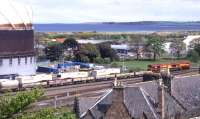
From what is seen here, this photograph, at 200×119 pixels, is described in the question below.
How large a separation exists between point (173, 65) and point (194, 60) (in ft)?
114

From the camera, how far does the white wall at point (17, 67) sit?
102 metres

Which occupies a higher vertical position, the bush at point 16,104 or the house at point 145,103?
the bush at point 16,104

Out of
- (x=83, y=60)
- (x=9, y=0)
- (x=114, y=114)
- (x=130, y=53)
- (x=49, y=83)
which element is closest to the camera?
(x=114, y=114)

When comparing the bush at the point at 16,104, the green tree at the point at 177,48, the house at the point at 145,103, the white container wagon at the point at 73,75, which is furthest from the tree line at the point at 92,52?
the bush at the point at 16,104

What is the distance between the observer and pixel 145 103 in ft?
129

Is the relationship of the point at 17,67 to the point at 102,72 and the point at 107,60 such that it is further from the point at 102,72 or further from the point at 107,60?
the point at 107,60

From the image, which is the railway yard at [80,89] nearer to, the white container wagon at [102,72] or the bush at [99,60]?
the white container wagon at [102,72]

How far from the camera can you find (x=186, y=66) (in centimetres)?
11338

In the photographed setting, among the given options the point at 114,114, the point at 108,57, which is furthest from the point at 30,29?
the point at 114,114

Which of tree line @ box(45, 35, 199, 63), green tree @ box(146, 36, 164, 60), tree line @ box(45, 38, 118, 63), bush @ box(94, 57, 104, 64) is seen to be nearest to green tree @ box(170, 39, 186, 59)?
tree line @ box(45, 35, 199, 63)

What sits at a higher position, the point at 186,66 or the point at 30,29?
the point at 30,29

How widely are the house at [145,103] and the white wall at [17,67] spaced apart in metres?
59.9

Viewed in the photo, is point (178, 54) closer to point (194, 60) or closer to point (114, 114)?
point (194, 60)

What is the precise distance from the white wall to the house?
59.9m
